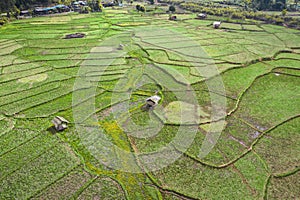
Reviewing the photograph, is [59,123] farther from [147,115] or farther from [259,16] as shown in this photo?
[259,16]

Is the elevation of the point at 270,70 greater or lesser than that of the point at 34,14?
lesser

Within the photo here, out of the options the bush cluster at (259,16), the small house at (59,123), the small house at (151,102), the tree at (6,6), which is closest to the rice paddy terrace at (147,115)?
the small house at (59,123)

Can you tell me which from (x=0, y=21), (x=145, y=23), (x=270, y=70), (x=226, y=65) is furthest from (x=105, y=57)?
(x=0, y=21)

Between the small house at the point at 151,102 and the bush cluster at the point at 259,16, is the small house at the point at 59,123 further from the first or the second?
the bush cluster at the point at 259,16

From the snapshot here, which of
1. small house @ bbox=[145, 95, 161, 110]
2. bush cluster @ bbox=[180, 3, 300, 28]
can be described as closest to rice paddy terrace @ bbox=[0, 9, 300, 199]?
small house @ bbox=[145, 95, 161, 110]

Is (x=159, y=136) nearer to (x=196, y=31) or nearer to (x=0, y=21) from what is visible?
(x=196, y=31)
